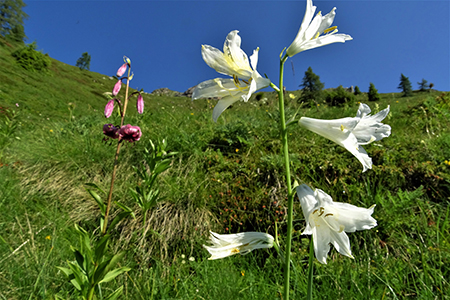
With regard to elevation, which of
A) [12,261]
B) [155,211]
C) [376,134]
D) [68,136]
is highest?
[68,136]

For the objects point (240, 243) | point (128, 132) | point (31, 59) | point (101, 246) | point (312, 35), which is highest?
point (31, 59)

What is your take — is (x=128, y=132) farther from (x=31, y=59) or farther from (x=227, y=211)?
(x=31, y=59)

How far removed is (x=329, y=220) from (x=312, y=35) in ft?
2.24

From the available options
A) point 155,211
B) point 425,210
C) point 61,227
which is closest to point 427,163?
point 425,210

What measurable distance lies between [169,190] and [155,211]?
0.27 meters

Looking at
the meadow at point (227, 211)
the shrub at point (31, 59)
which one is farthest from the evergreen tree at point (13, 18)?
the meadow at point (227, 211)

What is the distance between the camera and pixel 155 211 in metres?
2.73

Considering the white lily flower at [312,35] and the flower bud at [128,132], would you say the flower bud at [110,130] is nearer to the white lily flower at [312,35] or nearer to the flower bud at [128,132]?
the flower bud at [128,132]

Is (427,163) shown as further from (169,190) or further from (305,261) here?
(169,190)

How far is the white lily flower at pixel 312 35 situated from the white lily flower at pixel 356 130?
250mm

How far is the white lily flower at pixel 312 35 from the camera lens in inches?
34.6

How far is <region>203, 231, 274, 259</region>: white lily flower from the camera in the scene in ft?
3.08

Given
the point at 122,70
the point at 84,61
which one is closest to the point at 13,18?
the point at 84,61

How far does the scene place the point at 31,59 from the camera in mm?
33469
